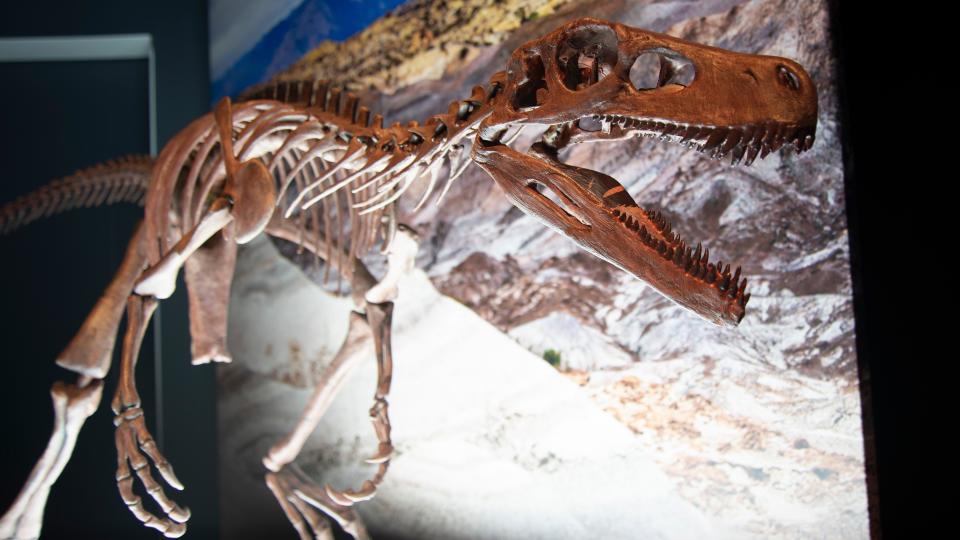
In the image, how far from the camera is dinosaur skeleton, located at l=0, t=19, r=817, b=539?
6.33 feet

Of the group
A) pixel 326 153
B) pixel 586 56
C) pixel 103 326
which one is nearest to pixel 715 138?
pixel 586 56

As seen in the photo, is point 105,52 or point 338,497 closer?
point 338,497

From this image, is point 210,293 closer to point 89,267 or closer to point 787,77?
point 89,267

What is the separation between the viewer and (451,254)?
4.82 metres

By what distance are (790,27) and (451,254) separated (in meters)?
2.13

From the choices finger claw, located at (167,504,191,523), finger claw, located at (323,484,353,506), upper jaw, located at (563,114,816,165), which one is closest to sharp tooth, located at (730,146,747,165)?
upper jaw, located at (563,114,816,165)

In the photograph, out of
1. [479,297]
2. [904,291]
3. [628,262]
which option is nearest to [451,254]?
[479,297]

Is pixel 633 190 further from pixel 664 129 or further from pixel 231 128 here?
pixel 664 129

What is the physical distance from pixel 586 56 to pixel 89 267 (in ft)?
14.2

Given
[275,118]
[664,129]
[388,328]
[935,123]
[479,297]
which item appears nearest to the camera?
[664,129]

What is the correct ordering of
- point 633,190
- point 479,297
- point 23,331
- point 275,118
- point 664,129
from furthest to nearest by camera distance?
point 23,331 < point 479,297 < point 633,190 < point 275,118 < point 664,129

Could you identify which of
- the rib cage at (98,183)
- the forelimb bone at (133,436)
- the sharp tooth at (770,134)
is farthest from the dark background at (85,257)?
the sharp tooth at (770,134)

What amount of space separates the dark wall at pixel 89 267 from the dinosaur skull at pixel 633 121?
3.72m

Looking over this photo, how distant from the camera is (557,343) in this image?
4.39 meters
